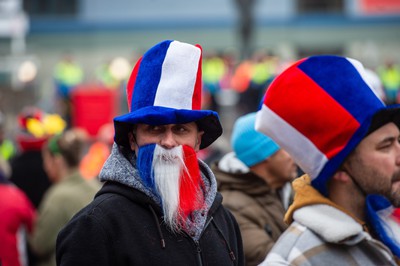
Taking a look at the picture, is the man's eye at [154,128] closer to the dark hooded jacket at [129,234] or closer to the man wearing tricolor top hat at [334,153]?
the dark hooded jacket at [129,234]

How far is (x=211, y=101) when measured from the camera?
815 inches

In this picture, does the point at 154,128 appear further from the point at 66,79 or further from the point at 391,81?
the point at 391,81

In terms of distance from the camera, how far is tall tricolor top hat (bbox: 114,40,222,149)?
3.18 meters

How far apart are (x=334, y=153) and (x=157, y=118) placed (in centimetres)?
70

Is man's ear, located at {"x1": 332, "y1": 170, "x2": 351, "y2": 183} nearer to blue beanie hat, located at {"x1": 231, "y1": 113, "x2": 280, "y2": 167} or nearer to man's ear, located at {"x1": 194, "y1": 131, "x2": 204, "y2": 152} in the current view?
man's ear, located at {"x1": 194, "y1": 131, "x2": 204, "y2": 152}

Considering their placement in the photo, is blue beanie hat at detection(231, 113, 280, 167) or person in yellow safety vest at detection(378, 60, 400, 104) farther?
person in yellow safety vest at detection(378, 60, 400, 104)

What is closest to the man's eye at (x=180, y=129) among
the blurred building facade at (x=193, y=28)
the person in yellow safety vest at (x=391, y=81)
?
the person in yellow safety vest at (x=391, y=81)

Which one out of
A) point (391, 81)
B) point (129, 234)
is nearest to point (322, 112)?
point (129, 234)

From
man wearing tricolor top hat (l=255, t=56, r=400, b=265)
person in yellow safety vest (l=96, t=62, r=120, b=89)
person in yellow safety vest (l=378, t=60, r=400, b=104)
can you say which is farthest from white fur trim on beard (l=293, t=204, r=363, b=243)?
person in yellow safety vest (l=378, t=60, r=400, b=104)

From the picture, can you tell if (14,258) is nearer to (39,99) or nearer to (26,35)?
(39,99)

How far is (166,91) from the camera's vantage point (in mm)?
3260

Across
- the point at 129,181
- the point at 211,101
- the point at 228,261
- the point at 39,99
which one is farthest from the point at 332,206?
the point at 39,99

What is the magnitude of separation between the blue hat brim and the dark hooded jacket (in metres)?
0.08

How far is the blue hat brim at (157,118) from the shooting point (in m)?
3.15
